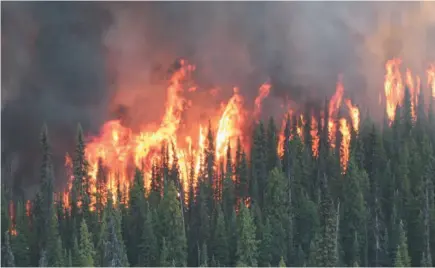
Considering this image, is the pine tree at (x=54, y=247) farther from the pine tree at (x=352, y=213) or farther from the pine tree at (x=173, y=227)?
the pine tree at (x=352, y=213)

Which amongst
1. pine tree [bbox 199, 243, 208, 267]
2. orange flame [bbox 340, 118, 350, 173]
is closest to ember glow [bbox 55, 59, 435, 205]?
orange flame [bbox 340, 118, 350, 173]

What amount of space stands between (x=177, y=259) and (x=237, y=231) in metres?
8.95

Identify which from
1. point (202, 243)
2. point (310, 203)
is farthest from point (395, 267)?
point (202, 243)

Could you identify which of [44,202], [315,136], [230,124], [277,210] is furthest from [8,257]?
[315,136]

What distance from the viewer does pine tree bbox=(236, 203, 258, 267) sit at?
328 feet

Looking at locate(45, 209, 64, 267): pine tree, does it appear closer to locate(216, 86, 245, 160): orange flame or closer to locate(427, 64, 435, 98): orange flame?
locate(216, 86, 245, 160): orange flame

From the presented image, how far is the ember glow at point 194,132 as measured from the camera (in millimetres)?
125625

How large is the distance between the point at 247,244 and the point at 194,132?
123 ft

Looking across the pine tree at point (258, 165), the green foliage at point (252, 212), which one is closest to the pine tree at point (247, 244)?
the green foliage at point (252, 212)

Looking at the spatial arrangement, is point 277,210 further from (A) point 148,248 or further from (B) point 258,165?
(A) point 148,248

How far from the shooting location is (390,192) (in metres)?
112

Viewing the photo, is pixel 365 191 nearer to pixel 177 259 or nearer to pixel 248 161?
pixel 248 161

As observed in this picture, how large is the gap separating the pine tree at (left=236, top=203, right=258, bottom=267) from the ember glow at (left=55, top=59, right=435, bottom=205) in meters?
22.0

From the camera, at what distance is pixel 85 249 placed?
96938 millimetres
